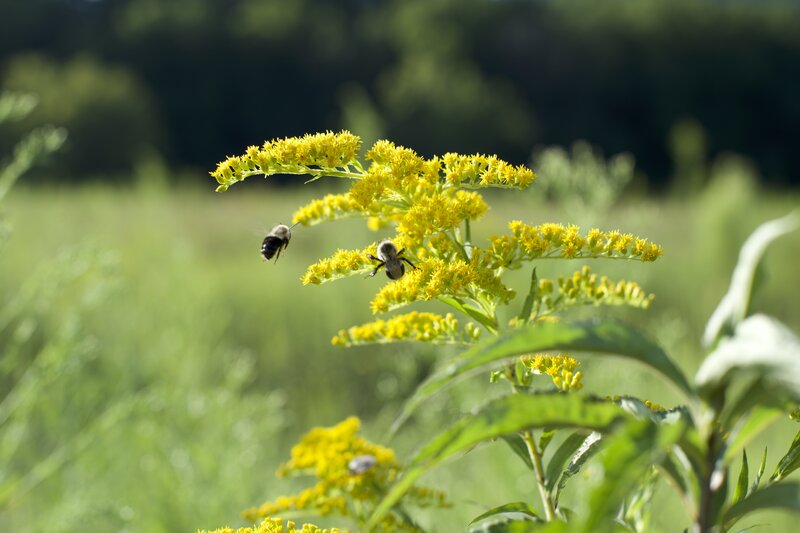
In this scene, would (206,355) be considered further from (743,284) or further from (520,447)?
(743,284)

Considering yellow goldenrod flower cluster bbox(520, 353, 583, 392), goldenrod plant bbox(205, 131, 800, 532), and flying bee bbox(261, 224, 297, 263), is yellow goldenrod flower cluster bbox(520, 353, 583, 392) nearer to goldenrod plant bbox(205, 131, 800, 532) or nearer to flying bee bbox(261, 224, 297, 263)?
goldenrod plant bbox(205, 131, 800, 532)

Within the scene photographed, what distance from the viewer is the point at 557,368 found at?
105cm

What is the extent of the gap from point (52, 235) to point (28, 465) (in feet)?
19.4

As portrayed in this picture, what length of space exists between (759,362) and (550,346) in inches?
5.5

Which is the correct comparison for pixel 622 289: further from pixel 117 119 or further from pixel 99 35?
pixel 99 35

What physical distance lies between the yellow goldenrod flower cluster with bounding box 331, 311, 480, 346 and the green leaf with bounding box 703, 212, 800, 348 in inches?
20.2

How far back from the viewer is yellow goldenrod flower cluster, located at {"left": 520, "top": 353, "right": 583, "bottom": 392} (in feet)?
3.44

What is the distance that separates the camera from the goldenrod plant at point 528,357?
636mm

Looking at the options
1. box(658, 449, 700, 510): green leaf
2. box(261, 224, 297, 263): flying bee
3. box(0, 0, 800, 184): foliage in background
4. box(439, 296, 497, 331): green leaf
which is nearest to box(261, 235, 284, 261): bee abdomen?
box(261, 224, 297, 263): flying bee

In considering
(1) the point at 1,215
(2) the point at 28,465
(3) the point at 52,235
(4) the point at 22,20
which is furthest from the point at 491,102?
(1) the point at 1,215

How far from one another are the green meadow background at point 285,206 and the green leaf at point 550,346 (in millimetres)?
97

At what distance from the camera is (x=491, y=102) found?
37.2 m

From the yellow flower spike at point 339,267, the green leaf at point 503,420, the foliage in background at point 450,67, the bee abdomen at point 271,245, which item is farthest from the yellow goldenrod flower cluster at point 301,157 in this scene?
the foliage in background at point 450,67

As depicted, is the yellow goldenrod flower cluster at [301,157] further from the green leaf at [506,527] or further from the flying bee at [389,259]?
the green leaf at [506,527]
